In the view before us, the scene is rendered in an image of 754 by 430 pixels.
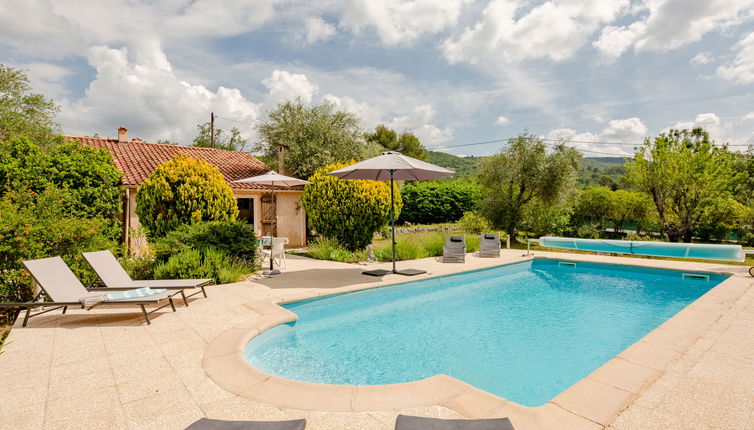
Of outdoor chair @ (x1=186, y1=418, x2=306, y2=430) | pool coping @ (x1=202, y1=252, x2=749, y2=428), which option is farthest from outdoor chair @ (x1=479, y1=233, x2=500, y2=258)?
outdoor chair @ (x1=186, y1=418, x2=306, y2=430)

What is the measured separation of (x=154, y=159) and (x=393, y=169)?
1126 centimetres

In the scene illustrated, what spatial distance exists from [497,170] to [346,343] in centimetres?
1522

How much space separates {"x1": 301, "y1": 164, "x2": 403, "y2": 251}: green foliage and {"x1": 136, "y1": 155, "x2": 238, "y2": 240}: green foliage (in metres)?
3.72

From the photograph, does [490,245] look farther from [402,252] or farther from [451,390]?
[451,390]

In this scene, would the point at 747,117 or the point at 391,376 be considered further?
the point at 747,117

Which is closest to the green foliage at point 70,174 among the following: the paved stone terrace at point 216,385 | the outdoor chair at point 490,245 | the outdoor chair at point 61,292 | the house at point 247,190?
the house at point 247,190

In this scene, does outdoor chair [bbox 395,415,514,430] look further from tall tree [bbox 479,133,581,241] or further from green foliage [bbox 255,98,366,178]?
tall tree [bbox 479,133,581,241]

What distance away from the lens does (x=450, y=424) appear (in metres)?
2.23

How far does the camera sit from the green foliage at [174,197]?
876 cm

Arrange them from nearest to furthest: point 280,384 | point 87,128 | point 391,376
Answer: point 280,384
point 391,376
point 87,128

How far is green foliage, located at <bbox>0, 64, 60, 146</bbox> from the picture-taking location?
58.0ft

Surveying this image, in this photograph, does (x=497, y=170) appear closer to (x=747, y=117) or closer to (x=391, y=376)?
(x=747, y=117)

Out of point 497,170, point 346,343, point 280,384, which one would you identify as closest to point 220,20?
point 346,343

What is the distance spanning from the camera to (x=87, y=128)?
32250 millimetres
